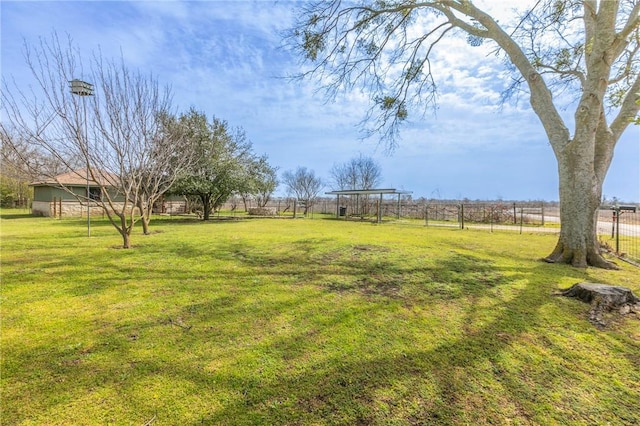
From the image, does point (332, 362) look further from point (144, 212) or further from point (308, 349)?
point (144, 212)

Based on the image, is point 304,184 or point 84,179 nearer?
point 84,179

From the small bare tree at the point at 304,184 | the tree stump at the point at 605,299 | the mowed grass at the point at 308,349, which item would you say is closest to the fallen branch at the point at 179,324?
the mowed grass at the point at 308,349

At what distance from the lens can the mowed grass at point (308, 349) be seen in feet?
5.74

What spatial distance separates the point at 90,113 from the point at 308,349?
7638mm

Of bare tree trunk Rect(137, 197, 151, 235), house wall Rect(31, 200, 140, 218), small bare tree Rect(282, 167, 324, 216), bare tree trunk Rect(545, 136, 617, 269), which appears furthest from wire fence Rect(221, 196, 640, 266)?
bare tree trunk Rect(137, 197, 151, 235)

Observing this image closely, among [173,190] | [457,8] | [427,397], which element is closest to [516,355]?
[427,397]

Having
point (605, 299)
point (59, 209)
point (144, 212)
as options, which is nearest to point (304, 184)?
point (59, 209)

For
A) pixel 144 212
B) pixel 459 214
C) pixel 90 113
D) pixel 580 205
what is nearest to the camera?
pixel 580 205

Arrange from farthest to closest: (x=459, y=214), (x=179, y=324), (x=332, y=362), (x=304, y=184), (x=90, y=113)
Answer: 1. (x=304, y=184)
2. (x=459, y=214)
3. (x=90, y=113)
4. (x=179, y=324)
5. (x=332, y=362)

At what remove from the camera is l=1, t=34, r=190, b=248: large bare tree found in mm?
6184

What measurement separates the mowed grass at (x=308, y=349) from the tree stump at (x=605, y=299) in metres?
0.13

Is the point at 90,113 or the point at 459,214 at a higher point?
the point at 90,113

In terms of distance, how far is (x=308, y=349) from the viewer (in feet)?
7.91

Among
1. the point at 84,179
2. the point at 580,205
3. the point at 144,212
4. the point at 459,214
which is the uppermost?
the point at 84,179
